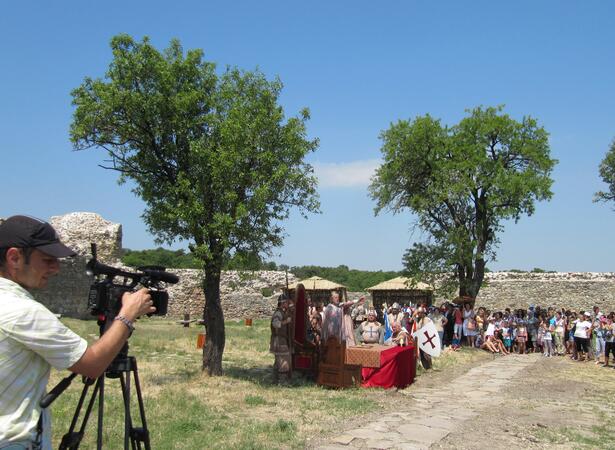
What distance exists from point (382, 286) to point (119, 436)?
26.8 m

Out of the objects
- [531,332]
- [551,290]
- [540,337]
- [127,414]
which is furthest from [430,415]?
[551,290]

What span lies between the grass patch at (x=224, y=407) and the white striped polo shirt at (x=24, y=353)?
4.74 m

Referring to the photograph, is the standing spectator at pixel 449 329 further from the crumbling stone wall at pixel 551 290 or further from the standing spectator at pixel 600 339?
the crumbling stone wall at pixel 551 290

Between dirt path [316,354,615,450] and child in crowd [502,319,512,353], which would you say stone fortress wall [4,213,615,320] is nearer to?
child in crowd [502,319,512,353]

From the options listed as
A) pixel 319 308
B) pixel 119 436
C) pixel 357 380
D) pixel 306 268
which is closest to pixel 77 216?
pixel 319 308

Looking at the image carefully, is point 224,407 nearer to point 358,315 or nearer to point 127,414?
point 127,414

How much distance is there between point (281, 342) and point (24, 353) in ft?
33.2

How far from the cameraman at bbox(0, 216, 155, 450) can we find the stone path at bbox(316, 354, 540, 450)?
16.2 ft

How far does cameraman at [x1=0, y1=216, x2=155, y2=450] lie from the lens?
7.61 ft

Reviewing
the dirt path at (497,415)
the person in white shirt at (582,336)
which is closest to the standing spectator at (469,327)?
the person in white shirt at (582,336)

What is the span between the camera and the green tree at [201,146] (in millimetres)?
11211

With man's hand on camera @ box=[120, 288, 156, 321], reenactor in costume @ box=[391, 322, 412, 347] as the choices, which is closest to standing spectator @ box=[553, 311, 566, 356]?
reenactor in costume @ box=[391, 322, 412, 347]

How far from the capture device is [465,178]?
24484 millimetres

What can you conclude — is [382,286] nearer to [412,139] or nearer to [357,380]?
[412,139]
